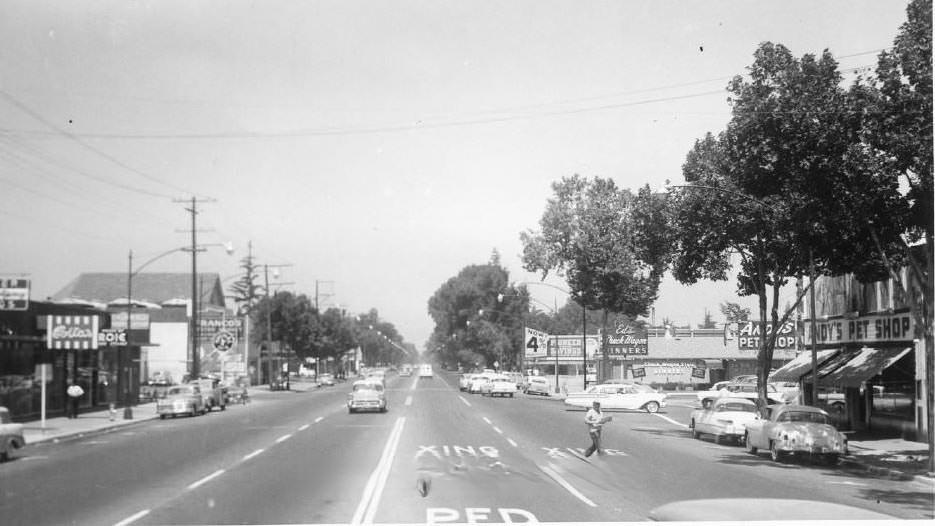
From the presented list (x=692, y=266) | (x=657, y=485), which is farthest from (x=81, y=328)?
(x=657, y=485)

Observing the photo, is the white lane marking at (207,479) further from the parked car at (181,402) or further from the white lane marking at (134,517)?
the parked car at (181,402)

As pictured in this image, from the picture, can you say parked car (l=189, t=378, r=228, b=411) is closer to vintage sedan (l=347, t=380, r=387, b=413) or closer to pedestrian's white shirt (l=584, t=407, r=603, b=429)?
vintage sedan (l=347, t=380, r=387, b=413)

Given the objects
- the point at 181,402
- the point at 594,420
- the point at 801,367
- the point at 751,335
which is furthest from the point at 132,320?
the point at 751,335

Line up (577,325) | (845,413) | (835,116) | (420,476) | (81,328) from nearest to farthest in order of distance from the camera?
(420,476) < (835,116) < (845,413) < (81,328) < (577,325)

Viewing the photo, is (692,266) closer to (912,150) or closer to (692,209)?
(692,209)

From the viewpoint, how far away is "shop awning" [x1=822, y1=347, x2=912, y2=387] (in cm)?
2841

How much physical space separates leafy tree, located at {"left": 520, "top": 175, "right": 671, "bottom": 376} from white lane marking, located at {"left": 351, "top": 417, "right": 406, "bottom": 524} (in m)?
14.6

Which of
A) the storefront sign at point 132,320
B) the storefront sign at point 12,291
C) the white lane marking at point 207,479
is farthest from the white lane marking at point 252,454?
the storefront sign at point 132,320

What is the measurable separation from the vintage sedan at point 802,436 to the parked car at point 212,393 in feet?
108

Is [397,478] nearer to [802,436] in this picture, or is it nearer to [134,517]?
[134,517]

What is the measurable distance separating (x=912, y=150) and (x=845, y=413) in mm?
19886

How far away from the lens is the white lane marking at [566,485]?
14.5 metres

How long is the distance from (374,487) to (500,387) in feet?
157

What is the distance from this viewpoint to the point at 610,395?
47594 mm
